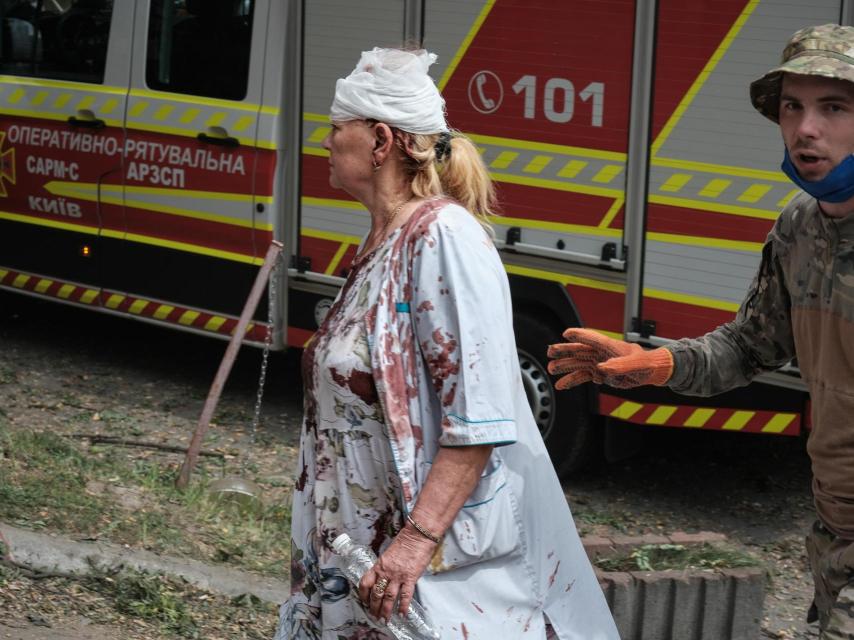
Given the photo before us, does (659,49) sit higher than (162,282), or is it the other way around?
(659,49)

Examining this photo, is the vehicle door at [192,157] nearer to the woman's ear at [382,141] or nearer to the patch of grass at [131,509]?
the patch of grass at [131,509]

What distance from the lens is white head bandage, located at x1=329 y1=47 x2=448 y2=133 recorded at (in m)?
2.79

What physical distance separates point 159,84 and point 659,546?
4.07 m

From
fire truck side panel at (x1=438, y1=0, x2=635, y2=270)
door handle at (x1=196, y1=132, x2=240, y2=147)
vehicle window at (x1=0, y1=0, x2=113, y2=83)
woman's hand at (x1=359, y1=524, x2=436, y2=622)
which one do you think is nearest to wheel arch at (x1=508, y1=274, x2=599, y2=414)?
fire truck side panel at (x1=438, y1=0, x2=635, y2=270)

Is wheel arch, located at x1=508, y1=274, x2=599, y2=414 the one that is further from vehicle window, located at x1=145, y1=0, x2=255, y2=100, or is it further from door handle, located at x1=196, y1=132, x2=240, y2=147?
vehicle window, located at x1=145, y1=0, x2=255, y2=100

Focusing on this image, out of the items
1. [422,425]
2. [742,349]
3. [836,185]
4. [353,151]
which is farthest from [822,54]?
[422,425]

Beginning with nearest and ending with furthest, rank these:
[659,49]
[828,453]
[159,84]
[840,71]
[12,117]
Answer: [840,71], [828,453], [659,49], [159,84], [12,117]

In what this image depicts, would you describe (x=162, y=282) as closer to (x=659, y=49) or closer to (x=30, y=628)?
(x=659, y=49)

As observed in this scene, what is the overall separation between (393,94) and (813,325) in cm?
97

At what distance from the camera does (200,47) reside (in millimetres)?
7129

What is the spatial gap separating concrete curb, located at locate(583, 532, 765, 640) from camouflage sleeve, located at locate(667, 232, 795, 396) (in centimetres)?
131

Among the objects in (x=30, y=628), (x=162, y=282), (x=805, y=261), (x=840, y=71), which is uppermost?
(x=840, y=71)

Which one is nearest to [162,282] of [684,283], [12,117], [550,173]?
[12,117]

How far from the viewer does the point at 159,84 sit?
7.31m
